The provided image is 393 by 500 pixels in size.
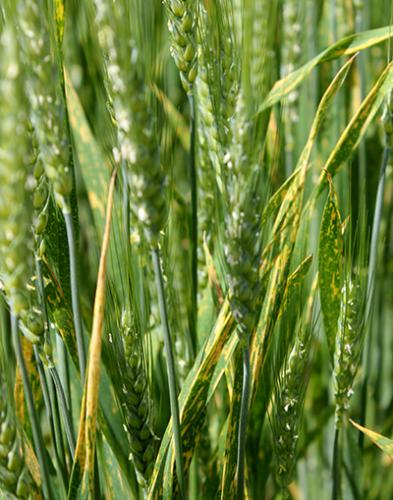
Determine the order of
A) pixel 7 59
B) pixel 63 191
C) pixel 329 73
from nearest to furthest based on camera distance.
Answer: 1. pixel 7 59
2. pixel 63 191
3. pixel 329 73

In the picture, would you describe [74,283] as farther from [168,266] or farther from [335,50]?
[335,50]

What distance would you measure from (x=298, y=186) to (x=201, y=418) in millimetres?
251

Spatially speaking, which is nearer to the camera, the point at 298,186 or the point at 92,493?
the point at 92,493

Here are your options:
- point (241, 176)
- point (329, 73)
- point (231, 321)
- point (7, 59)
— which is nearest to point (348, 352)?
point (231, 321)

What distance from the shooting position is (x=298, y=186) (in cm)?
79

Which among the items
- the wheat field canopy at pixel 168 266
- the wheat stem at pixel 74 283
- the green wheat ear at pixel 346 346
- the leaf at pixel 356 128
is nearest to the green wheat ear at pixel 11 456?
the wheat field canopy at pixel 168 266

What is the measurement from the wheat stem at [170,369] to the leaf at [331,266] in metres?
0.21

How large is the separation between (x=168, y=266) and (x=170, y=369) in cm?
15

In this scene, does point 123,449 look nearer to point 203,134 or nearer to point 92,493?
point 92,493

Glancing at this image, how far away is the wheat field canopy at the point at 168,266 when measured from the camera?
0.58 metres

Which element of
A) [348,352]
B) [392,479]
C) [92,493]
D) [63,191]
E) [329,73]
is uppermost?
[329,73]

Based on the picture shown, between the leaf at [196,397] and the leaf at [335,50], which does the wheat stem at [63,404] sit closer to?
the leaf at [196,397]

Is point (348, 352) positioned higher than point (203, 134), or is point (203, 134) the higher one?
point (203, 134)

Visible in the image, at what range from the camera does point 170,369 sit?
2.12 feet
